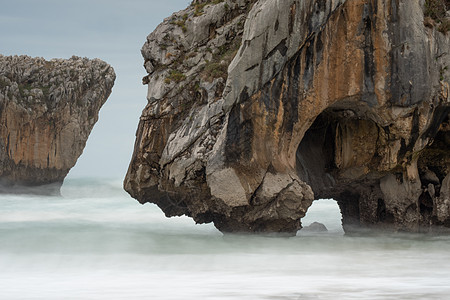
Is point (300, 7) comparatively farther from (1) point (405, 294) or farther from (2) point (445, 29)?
(1) point (405, 294)

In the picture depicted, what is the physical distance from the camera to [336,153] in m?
18.7

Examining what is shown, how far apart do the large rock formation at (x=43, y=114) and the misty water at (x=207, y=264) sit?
56.7 ft

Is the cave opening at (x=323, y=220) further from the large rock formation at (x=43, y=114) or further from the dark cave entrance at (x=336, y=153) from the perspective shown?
the large rock formation at (x=43, y=114)

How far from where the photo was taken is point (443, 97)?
1623cm

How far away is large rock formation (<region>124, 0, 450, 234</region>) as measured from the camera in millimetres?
15453

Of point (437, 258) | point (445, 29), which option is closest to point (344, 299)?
point (437, 258)

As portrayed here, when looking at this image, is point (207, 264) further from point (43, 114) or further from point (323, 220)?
point (43, 114)

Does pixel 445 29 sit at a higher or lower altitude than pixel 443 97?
higher

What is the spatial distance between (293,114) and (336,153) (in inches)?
130

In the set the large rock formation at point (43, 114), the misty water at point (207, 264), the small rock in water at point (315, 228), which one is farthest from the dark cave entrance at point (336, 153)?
the large rock formation at point (43, 114)

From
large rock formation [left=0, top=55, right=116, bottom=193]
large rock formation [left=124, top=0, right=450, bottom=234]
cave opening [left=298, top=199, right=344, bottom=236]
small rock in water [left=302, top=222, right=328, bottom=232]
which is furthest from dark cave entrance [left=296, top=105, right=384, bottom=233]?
large rock formation [left=0, top=55, right=116, bottom=193]

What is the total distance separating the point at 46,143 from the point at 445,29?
30398 millimetres

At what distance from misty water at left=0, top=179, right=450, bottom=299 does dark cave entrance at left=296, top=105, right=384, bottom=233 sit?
65.8 inches

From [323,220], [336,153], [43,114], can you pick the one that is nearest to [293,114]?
[336,153]
